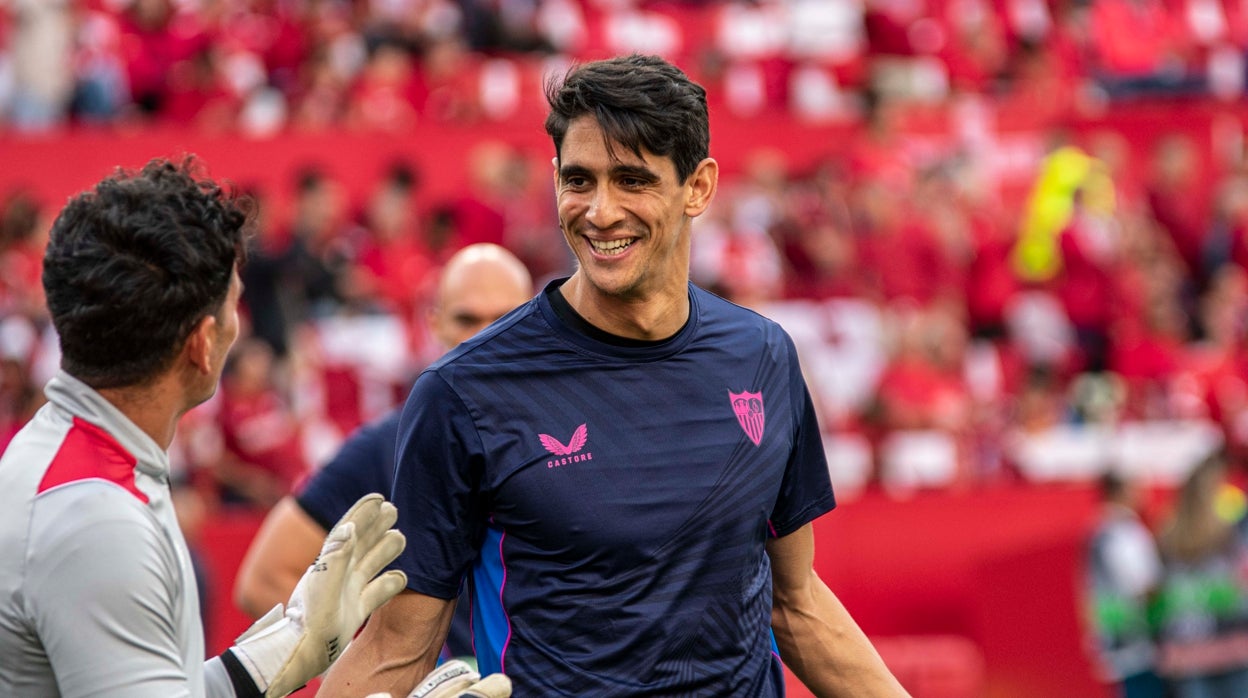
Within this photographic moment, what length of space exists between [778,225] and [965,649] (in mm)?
4971

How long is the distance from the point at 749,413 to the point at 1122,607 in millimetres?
7030

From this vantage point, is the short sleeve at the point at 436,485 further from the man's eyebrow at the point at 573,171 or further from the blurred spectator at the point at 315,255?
the blurred spectator at the point at 315,255

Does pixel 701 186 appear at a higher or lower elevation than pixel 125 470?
higher

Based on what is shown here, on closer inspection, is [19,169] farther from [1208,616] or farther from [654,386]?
[654,386]

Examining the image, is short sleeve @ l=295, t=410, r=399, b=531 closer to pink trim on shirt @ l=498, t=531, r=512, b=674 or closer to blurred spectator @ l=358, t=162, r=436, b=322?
pink trim on shirt @ l=498, t=531, r=512, b=674

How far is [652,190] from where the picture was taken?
11.1ft

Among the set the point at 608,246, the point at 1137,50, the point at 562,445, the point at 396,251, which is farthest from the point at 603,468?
the point at 1137,50

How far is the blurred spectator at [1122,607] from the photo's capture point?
32.5 ft

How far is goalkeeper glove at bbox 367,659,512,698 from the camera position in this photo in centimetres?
311

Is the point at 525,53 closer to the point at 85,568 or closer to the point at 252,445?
the point at 252,445

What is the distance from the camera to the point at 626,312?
11.4 ft

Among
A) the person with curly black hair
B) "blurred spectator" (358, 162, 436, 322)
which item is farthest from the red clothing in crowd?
the person with curly black hair

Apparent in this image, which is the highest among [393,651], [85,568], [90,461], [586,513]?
[90,461]

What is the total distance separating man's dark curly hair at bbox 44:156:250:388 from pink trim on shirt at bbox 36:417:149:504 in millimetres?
87
